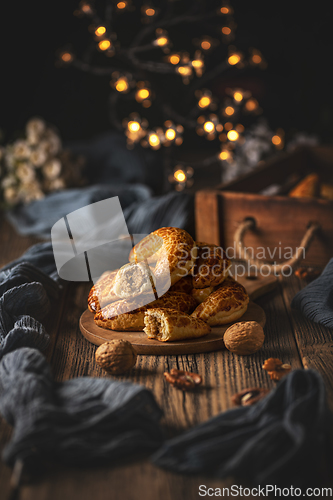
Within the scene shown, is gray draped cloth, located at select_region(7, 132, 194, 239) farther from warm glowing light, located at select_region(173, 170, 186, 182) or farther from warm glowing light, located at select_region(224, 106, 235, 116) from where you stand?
warm glowing light, located at select_region(224, 106, 235, 116)

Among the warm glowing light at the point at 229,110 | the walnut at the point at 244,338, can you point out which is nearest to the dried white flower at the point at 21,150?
the warm glowing light at the point at 229,110

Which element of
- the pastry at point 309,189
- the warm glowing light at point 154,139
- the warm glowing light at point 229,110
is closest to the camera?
the pastry at point 309,189

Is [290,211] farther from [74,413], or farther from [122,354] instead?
[74,413]

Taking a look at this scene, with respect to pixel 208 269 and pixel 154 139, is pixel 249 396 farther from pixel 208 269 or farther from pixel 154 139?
pixel 154 139

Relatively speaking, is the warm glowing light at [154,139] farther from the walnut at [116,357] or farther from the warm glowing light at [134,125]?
the walnut at [116,357]

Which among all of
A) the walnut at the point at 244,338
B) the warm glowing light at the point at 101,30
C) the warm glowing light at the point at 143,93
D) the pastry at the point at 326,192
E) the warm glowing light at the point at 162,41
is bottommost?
the pastry at the point at 326,192

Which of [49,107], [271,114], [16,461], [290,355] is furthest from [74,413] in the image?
[271,114]

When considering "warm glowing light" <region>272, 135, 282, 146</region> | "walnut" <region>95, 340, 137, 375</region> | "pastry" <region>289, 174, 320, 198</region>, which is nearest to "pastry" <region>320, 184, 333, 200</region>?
"pastry" <region>289, 174, 320, 198</region>
